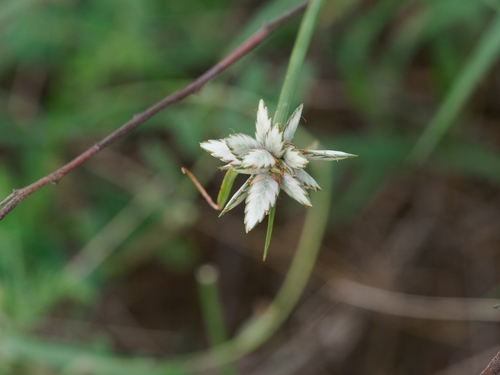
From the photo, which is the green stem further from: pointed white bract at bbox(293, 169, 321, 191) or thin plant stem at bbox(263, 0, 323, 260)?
pointed white bract at bbox(293, 169, 321, 191)

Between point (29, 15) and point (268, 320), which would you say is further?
point (29, 15)

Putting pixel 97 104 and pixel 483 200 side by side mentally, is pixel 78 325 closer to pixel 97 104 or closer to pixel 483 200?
pixel 97 104

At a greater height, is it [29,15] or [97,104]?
[29,15]

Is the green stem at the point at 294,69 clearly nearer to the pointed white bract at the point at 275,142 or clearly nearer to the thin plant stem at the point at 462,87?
the pointed white bract at the point at 275,142

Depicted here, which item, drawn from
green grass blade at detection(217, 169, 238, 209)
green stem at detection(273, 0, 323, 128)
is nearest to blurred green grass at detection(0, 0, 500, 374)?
green stem at detection(273, 0, 323, 128)

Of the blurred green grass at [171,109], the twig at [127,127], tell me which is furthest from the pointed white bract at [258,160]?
the blurred green grass at [171,109]

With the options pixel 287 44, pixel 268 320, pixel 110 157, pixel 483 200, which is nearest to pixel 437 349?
pixel 483 200

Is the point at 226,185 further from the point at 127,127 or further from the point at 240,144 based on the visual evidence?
the point at 127,127

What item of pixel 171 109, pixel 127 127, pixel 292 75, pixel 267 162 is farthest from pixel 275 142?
pixel 171 109
